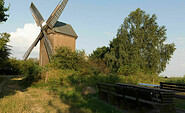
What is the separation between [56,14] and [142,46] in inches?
654

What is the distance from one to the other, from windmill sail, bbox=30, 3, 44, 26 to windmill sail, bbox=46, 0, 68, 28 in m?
2.58

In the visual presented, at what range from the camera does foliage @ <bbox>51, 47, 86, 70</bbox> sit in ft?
57.5

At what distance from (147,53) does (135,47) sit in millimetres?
2308

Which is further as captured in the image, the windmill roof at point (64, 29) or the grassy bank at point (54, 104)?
the windmill roof at point (64, 29)

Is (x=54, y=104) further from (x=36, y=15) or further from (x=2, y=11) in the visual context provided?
(x=36, y=15)

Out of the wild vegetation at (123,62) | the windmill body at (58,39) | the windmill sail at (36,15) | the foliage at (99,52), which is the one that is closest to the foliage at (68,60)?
the wild vegetation at (123,62)

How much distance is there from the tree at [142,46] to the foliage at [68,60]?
8.75 m

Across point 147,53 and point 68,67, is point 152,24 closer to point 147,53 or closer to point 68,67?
point 147,53

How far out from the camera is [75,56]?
18109 millimetres

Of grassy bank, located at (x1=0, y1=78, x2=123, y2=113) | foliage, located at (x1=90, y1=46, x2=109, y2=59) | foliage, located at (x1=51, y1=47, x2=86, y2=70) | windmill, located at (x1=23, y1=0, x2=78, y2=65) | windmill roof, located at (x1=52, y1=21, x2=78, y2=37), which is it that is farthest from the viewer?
foliage, located at (x1=90, y1=46, x2=109, y2=59)

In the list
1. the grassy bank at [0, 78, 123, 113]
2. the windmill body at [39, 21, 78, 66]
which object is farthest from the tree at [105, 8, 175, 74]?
the grassy bank at [0, 78, 123, 113]

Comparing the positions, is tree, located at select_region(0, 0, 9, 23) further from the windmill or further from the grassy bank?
the windmill

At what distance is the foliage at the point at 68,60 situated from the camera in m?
17.5

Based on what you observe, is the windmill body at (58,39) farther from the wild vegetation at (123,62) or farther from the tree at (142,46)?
the tree at (142,46)
